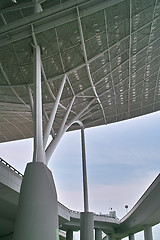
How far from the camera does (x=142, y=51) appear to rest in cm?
2548

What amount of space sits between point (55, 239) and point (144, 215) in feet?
89.5

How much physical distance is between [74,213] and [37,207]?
115ft

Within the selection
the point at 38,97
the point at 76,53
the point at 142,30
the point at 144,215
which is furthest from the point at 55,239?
the point at 144,215

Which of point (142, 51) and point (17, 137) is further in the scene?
point (17, 137)

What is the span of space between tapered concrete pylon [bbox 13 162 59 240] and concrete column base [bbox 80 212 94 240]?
18416mm

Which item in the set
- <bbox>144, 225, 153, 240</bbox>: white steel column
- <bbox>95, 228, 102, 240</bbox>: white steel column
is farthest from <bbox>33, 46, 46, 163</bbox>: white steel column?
<bbox>95, 228, 102, 240</bbox>: white steel column

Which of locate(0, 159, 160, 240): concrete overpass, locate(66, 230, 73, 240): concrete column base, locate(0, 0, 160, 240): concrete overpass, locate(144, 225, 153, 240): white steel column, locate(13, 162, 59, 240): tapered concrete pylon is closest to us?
locate(13, 162, 59, 240): tapered concrete pylon

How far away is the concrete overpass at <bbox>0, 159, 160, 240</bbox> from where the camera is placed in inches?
870

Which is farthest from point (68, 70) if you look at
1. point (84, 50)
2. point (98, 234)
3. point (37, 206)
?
point (98, 234)

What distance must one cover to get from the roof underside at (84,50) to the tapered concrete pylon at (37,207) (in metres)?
8.43

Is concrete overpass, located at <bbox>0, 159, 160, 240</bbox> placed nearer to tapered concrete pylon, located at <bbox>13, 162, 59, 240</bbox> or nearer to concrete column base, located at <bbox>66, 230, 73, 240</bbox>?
concrete column base, located at <bbox>66, 230, 73, 240</bbox>

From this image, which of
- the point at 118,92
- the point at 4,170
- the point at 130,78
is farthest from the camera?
the point at 118,92

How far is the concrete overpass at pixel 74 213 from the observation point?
22.1 meters

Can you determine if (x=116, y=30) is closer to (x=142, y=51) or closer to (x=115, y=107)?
(x=142, y=51)
